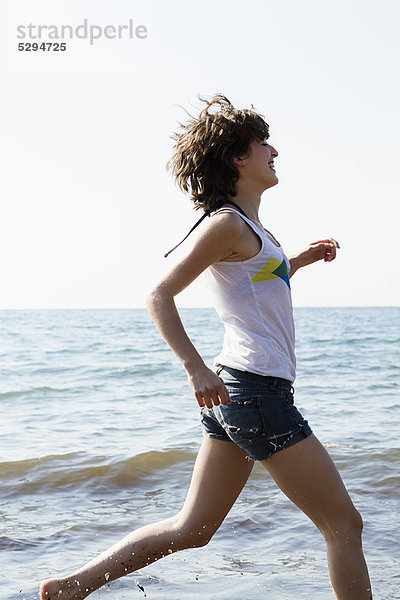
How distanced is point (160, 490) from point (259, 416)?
3580 mm

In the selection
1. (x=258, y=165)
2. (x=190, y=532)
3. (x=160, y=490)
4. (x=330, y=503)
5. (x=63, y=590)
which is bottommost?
(x=160, y=490)

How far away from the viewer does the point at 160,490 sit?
19.4ft

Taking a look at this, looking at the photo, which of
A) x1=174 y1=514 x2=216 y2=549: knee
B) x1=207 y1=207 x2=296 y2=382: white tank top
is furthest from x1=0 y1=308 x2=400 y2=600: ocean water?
x1=207 y1=207 x2=296 y2=382: white tank top

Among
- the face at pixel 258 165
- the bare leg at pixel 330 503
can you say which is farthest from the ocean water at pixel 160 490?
the face at pixel 258 165

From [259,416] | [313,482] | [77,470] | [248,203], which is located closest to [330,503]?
[313,482]

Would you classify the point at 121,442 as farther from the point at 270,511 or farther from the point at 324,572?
the point at 324,572

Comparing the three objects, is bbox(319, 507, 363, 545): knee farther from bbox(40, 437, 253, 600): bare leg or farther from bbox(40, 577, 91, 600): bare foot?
bbox(40, 577, 91, 600): bare foot

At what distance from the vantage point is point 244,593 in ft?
12.3

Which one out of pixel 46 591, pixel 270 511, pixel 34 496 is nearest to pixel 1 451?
pixel 34 496

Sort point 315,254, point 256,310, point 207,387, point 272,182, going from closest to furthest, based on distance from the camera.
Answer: point 207,387
point 256,310
point 272,182
point 315,254

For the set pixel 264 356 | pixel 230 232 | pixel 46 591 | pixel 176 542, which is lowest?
pixel 46 591

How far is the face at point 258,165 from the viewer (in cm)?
283

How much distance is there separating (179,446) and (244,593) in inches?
138

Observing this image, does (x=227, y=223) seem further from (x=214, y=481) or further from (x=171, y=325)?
(x=214, y=481)
